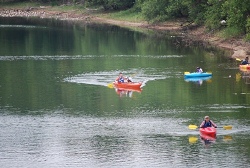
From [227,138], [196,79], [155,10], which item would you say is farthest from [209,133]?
[155,10]

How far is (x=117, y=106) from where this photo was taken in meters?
65.4

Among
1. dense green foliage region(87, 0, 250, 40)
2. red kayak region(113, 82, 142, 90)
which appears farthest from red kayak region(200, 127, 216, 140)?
dense green foliage region(87, 0, 250, 40)

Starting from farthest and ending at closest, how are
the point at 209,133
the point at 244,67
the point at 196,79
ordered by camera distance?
the point at 244,67 < the point at 196,79 < the point at 209,133

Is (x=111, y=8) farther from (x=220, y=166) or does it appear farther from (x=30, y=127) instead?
(x=220, y=166)

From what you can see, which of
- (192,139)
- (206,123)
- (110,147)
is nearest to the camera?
(110,147)

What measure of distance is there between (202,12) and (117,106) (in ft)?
178

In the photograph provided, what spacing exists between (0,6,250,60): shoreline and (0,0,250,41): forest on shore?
1204 mm

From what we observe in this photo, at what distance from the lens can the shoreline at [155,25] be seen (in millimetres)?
98575

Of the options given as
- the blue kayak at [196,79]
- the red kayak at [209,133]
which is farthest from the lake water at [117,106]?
the blue kayak at [196,79]

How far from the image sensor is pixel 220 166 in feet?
153

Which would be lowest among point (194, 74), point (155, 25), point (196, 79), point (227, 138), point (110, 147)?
point (110, 147)

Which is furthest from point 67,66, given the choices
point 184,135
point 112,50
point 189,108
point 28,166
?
point 28,166

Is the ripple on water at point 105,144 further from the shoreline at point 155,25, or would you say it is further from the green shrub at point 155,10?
the green shrub at point 155,10

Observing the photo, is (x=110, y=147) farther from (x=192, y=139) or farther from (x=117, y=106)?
(x=117, y=106)
